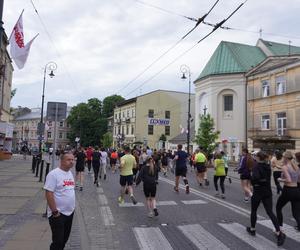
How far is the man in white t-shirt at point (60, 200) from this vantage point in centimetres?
515

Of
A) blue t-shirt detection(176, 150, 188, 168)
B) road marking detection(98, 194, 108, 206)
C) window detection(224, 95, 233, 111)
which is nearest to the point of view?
road marking detection(98, 194, 108, 206)

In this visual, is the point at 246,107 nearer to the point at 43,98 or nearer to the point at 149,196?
the point at 43,98

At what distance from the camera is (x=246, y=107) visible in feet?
141

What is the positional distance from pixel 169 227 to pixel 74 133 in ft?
268

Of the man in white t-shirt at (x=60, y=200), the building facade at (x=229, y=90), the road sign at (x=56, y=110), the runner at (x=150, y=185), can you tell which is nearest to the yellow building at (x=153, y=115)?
the building facade at (x=229, y=90)

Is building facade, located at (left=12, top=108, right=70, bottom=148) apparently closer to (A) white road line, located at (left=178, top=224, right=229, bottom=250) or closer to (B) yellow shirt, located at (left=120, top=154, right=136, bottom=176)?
(B) yellow shirt, located at (left=120, top=154, right=136, bottom=176)

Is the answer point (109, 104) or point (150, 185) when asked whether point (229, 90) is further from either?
point (109, 104)

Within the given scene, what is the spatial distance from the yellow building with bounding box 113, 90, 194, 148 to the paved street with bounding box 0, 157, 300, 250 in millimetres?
53845

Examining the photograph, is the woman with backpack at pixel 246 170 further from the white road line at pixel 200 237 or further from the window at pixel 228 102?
the window at pixel 228 102

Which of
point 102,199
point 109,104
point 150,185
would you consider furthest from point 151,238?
point 109,104

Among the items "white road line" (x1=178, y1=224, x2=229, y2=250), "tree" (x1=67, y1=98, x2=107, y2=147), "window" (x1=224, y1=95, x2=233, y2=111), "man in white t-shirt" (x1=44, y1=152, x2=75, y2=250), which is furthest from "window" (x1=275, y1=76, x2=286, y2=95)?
"tree" (x1=67, y1=98, x2=107, y2=147)

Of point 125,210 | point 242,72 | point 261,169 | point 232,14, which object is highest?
point 242,72

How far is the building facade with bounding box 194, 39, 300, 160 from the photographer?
4391cm

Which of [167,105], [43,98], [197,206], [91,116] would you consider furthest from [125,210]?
[91,116]
